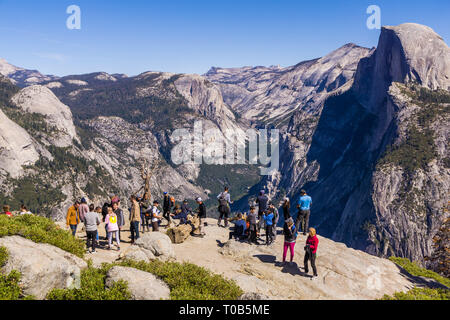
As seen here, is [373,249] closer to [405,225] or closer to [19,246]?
[405,225]

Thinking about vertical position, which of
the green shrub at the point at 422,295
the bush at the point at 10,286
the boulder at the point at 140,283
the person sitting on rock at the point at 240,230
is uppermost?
the bush at the point at 10,286

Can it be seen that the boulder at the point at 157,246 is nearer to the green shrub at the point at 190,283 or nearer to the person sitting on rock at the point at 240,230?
the green shrub at the point at 190,283

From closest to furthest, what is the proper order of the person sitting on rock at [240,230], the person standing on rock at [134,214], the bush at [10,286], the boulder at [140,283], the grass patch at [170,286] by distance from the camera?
the bush at [10,286] < the grass patch at [170,286] < the boulder at [140,283] < the person standing on rock at [134,214] < the person sitting on rock at [240,230]

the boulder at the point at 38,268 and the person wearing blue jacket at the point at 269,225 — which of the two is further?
the person wearing blue jacket at the point at 269,225

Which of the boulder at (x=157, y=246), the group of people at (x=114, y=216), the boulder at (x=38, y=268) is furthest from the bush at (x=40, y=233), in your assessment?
the boulder at (x=157, y=246)

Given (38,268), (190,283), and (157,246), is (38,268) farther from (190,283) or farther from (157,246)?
(157,246)

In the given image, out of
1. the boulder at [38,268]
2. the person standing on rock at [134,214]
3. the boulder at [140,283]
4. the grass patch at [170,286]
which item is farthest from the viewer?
the person standing on rock at [134,214]
